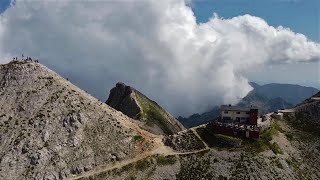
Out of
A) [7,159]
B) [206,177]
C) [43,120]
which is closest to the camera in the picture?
[206,177]

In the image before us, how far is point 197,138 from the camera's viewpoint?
607 ft

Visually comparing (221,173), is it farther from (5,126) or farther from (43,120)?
(5,126)

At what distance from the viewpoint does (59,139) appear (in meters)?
185

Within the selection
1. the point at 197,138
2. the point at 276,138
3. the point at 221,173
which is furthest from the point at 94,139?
the point at 276,138

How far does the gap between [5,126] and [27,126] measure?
1028 centimetres

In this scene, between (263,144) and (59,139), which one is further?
(59,139)

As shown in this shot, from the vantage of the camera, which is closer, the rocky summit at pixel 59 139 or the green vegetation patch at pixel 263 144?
the green vegetation patch at pixel 263 144

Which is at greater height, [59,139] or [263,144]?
[263,144]

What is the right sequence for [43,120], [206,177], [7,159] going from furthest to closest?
[43,120]
[7,159]
[206,177]

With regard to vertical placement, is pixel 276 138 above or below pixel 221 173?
above

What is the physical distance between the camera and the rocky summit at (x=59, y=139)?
176 m

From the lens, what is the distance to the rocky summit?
17612 centimetres

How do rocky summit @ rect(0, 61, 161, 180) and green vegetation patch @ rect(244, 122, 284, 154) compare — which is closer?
green vegetation patch @ rect(244, 122, 284, 154)

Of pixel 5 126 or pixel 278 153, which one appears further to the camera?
pixel 5 126
